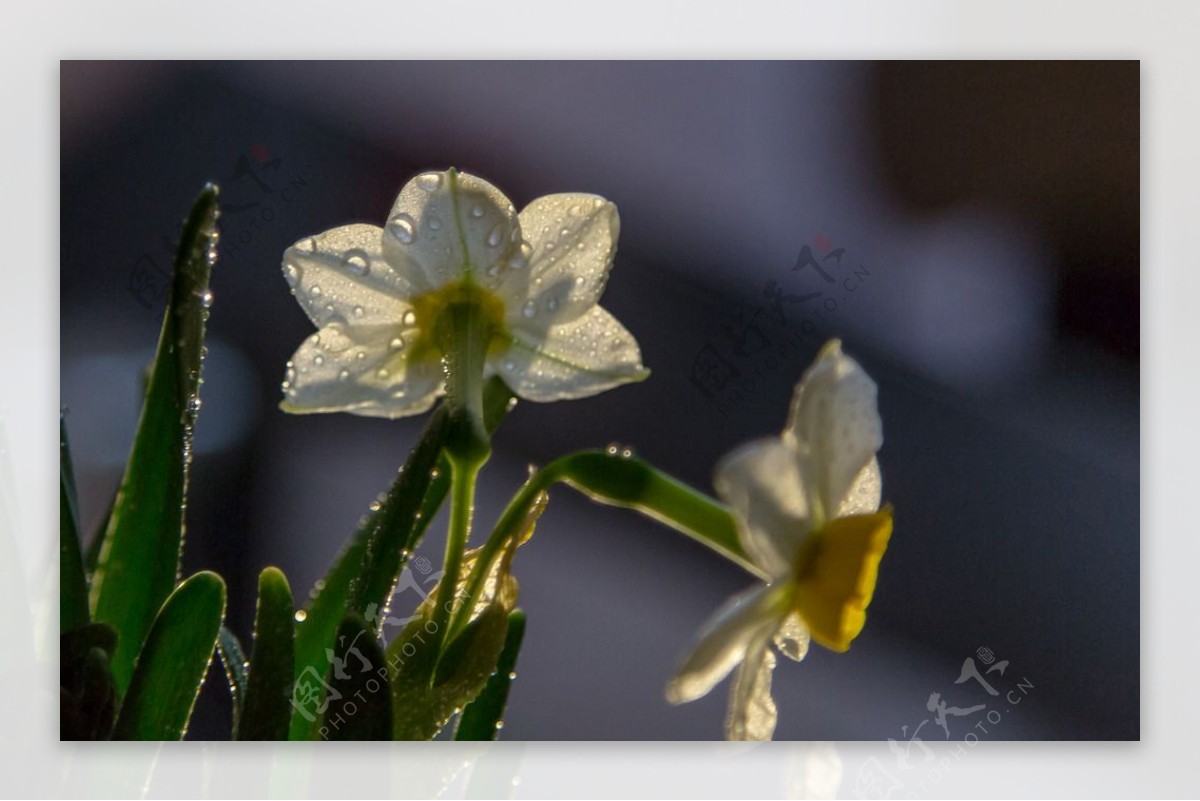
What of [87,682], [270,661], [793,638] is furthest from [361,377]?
[793,638]

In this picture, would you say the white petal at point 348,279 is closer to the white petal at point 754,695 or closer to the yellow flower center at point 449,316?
the yellow flower center at point 449,316

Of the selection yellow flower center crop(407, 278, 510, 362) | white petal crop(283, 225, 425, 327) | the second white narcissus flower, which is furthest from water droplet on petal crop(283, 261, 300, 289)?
the second white narcissus flower

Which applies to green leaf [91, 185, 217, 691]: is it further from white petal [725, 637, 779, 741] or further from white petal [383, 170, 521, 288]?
white petal [725, 637, 779, 741]

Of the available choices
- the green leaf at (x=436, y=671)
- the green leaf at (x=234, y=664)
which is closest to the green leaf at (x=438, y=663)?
the green leaf at (x=436, y=671)

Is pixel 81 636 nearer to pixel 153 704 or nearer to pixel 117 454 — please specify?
pixel 153 704

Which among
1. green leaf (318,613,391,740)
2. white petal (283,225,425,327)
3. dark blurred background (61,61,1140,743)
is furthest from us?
dark blurred background (61,61,1140,743)

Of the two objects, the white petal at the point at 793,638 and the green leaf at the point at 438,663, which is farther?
the white petal at the point at 793,638
